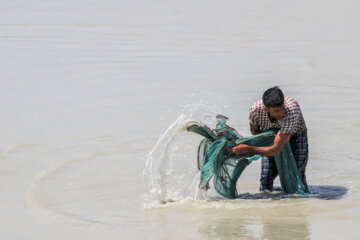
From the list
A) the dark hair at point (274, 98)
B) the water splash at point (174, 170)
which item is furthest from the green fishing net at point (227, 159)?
the dark hair at point (274, 98)

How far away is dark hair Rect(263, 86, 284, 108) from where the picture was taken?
5949 millimetres

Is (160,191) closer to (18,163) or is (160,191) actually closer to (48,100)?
(18,163)

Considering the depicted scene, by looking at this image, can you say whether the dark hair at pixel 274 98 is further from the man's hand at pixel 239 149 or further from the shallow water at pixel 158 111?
the shallow water at pixel 158 111

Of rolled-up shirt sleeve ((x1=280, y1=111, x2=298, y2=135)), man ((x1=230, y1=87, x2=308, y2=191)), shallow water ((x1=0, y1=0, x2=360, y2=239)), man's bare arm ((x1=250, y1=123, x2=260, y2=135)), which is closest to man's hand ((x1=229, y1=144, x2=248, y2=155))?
man ((x1=230, y1=87, x2=308, y2=191))

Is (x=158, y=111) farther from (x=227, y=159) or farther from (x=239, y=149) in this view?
(x=239, y=149)

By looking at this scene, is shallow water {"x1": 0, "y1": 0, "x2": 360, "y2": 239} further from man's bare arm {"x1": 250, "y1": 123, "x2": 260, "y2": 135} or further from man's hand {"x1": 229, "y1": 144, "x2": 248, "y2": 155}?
man's bare arm {"x1": 250, "y1": 123, "x2": 260, "y2": 135}

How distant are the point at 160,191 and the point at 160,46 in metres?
8.89

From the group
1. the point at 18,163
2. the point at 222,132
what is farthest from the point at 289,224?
the point at 18,163

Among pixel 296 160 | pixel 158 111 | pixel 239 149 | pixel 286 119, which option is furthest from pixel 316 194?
pixel 158 111

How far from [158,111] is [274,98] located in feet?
15.2

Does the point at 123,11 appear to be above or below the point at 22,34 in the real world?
above

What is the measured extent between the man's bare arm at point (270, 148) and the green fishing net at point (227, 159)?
90 millimetres

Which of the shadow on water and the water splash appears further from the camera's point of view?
the shadow on water

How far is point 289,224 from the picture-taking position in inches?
241
